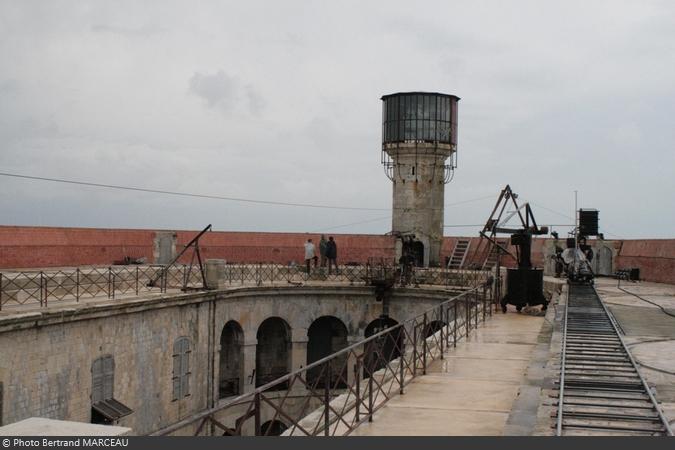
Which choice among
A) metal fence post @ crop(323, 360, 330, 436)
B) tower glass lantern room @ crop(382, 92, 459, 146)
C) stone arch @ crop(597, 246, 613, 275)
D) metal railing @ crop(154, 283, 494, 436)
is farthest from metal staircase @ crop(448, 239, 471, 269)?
metal fence post @ crop(323, 360, 330, 436)

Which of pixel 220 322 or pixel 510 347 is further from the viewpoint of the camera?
pixel 220 322

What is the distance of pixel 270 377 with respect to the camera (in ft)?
98.1

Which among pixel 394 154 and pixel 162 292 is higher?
pixel 394 154

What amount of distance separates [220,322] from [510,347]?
39.2 ft

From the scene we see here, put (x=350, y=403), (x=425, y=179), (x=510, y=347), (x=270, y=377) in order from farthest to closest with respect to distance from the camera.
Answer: (x=425, y=179)
(x=270, y=377)
(x=510, y=347)
(x=350, y=403)

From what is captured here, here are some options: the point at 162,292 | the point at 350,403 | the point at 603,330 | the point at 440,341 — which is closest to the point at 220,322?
the point at 162,292

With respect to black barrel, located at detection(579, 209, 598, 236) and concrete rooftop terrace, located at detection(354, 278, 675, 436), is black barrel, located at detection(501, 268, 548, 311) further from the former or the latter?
black barrel, located at detection(579, 209, 598, 236)

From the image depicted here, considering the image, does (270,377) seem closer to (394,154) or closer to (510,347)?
(394,154)

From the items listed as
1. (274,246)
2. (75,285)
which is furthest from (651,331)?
(274,246)

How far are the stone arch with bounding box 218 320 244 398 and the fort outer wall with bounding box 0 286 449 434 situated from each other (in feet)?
0.92

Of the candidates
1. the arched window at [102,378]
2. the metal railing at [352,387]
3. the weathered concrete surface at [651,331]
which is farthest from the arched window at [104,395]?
the weathered concrete surface at [651,331]

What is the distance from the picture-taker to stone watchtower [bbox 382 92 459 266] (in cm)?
3500

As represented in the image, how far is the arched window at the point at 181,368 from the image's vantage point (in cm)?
2227

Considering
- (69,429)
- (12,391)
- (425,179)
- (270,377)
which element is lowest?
(270,377)
